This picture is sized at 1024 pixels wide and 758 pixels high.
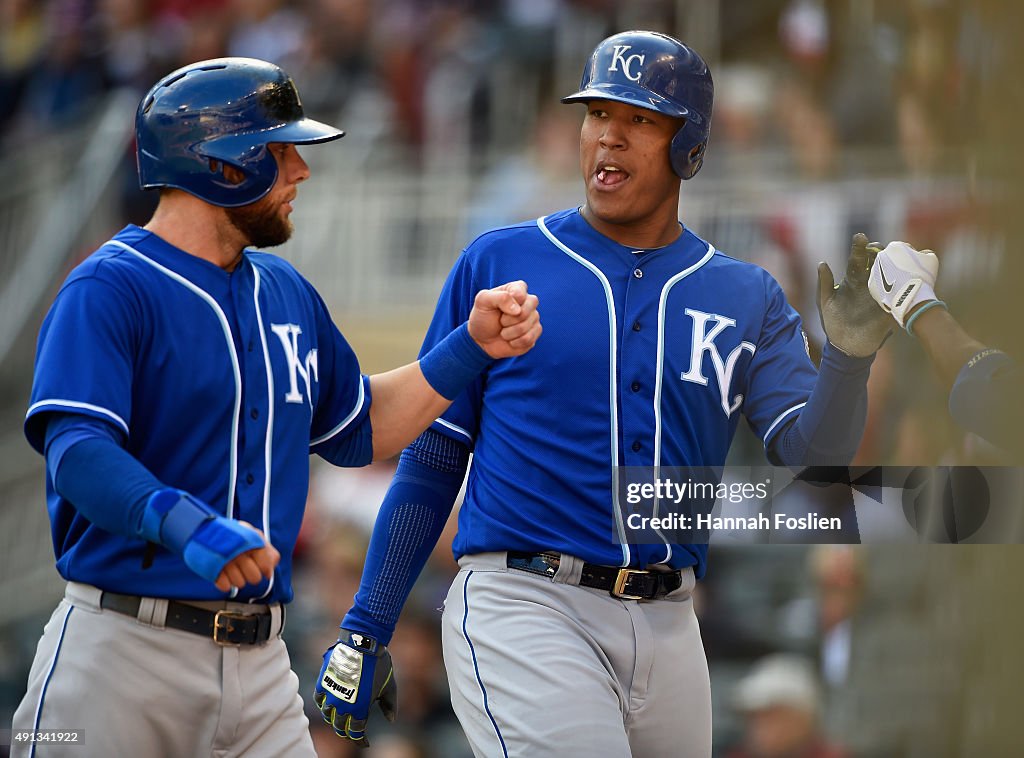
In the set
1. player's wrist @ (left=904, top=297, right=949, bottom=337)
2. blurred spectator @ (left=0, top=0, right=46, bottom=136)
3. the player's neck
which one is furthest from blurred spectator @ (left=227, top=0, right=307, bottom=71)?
→ player's wrist @ (left=904, top=297, right=949, bottom=337)

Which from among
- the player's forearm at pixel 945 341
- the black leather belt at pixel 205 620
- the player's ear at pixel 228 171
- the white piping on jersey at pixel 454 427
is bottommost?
the black leather belt at pixel 205 620

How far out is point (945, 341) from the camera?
3.33 meters

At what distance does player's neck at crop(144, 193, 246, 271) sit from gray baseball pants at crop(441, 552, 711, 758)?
93cm

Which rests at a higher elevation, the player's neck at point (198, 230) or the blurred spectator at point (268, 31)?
the blurred spectator at point (268, 31)

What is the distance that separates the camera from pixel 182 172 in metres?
3.27

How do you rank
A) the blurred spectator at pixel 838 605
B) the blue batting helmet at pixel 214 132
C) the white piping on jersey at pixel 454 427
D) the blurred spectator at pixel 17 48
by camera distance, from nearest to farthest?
the blue batting helmet at pixel 214 132, the white piping on jersey at pixel 454 427, the blurred spectator at pixel 838 605, the blurred spectator at pixel 17 48

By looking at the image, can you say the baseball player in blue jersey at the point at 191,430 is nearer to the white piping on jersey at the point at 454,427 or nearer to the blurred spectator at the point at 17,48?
the white piping on jersey at the point at 454,427

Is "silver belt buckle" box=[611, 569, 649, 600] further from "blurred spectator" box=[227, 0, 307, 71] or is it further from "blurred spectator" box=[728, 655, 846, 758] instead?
"blurred spectator" box=[227, 0, 307, 71]

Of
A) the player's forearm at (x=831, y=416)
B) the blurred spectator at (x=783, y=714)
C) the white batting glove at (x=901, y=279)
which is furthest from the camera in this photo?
the blurred spectator at (x=783, y=714)

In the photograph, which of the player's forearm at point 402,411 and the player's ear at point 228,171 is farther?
the player's forearm at point 402,411

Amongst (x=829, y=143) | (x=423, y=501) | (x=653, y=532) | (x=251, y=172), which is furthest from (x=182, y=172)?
(x=829, y=143)

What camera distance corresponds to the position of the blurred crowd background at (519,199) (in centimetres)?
671

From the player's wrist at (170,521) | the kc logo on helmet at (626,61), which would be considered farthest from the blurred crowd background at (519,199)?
the player's wrist at (170,521)

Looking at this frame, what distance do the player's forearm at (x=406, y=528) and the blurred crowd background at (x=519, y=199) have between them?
1.87 metres
